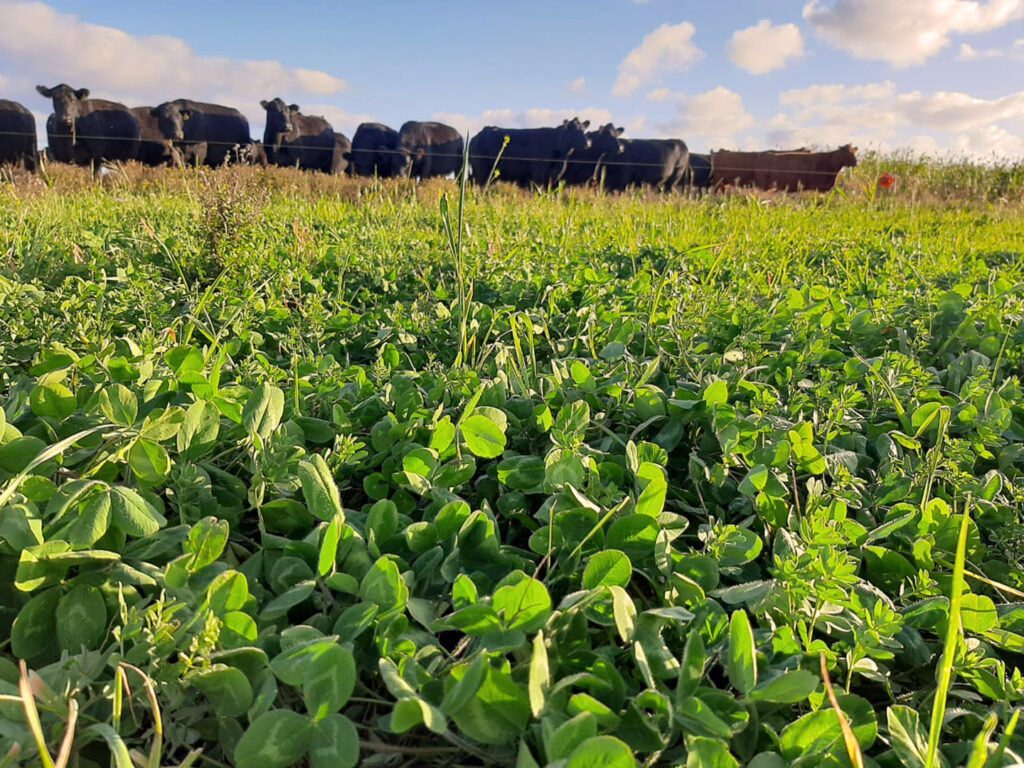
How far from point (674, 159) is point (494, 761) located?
26188 millimetres

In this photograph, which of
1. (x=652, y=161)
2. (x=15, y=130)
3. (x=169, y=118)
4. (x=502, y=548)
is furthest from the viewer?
(x=652, y=161)

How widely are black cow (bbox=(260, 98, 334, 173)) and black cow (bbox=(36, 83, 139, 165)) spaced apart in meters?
4.19

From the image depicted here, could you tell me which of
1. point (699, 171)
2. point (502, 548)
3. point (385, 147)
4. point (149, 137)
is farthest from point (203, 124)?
point (502, 548)

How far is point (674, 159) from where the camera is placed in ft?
81.3

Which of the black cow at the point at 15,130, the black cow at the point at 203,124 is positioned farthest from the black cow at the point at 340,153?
the black cow at the point at 15,130

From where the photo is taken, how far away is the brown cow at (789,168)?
71.1 ft

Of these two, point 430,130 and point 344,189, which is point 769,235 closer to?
point 344,189

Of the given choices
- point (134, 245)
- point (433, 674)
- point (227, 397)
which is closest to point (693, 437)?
point (433, 674)

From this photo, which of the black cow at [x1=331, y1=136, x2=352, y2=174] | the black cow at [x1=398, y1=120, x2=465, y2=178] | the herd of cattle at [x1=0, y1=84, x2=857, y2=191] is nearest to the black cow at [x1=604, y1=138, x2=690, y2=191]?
the herd of cattle at [x1=0, y1=84, x2=857, y2=191]

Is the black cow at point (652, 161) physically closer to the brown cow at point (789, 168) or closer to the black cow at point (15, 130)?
the brown cow at point (789, 168)

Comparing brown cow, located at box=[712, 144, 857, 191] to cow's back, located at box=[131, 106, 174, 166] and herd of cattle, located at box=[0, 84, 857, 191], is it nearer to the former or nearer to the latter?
herd of cattle, located at box=[0, 84, 857, 191]

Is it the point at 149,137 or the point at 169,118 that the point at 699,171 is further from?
the point at 149,137

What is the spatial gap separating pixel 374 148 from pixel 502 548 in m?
25.7

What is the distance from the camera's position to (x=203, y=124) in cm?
2320
